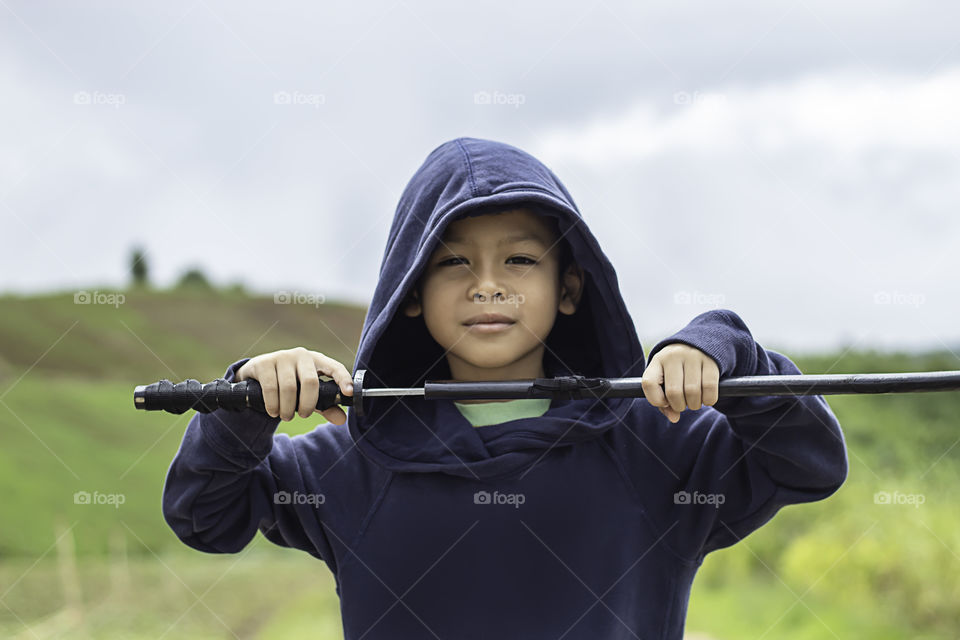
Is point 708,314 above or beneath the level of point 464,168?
beneath

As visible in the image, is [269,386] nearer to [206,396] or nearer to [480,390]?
[206,396]

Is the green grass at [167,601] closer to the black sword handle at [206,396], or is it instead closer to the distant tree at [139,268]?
the distant tree at [139,268]

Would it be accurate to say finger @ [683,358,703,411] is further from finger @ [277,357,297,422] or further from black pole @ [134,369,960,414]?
finger @ [277,357,297,422]

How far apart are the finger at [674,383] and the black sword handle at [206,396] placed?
366 mm

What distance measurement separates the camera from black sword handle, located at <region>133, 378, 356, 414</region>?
3.21 ft

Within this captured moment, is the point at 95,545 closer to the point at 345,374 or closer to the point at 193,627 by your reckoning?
the point at 193,627

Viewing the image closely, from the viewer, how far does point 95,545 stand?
446 cm

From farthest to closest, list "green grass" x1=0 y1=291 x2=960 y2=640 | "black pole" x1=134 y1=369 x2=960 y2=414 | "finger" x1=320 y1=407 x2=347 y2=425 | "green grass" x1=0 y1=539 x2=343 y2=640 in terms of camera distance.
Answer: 1. "green grass" x1=0 y1=539 x2=343 y2=640
2. "green grass" x1=0 y1=291 x2=960 y2=640
3. "finger" x1=320 y1=407 x2=347 y2=425
4. "black pole" x1=134 y1=369 x2=960 y2=414

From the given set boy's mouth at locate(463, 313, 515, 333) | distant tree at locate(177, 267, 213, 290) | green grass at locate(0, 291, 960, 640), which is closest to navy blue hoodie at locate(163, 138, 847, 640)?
boy's mouth at locate(463, 313, 515, 333)

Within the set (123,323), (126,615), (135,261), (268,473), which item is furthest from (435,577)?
(123,323)

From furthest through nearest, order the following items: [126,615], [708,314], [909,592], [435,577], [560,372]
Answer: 1. [126,615]
2. [909,592]
3. [560,372]
4. [435,577]
5. [708,314]

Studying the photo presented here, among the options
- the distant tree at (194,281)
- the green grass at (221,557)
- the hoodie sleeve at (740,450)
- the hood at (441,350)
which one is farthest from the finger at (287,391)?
the distant tree at (194,281)

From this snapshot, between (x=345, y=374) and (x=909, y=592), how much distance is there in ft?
11.5

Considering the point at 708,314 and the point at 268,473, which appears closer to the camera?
the point at 708,314
